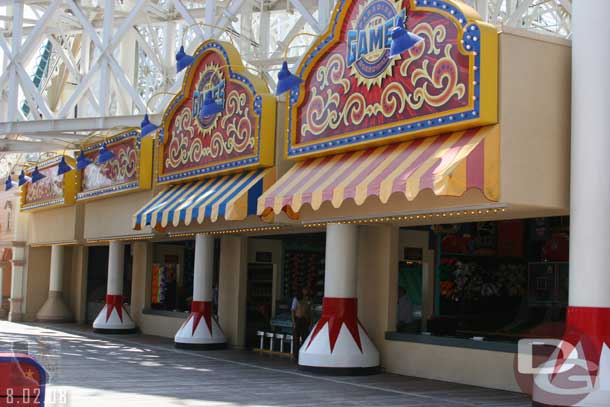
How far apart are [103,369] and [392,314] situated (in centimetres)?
487

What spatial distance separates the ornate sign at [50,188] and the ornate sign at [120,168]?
2.69 feet

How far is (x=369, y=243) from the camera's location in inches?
607

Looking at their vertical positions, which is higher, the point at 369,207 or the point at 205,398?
the point at 369,207

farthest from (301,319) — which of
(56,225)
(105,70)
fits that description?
(56,225)

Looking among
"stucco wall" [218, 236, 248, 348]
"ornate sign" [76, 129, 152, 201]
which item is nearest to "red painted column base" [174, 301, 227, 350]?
"stucco wall" [218, 236, 248, 348]

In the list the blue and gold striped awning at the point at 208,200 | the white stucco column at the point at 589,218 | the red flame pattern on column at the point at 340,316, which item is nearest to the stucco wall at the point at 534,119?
the white stucco column at the point at 589,218

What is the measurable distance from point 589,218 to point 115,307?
49.1ft

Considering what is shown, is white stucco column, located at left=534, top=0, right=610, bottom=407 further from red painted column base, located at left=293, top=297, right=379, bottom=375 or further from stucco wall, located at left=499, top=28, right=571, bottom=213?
red painted column base, located at left=293, top=297, right=379, bottom=375

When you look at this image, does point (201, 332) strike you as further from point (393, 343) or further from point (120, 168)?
point (120, 168)

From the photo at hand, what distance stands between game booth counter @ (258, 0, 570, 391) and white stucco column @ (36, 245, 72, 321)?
1328 cm

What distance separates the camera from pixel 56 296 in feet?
89.2

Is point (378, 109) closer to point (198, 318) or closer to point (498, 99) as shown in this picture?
point (498, 99)

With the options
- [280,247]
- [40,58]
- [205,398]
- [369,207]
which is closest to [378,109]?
[369,207]

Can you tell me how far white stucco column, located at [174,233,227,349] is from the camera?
59.5ft
